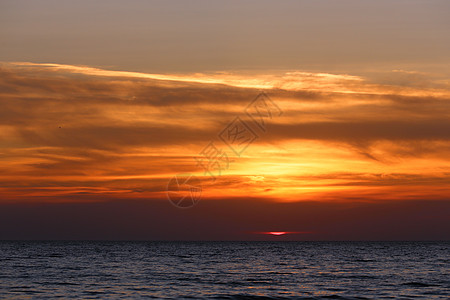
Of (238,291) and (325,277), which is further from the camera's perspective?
(325,277)

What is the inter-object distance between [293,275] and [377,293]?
18.5 meters

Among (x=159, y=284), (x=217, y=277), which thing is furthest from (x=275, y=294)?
(x=217, y=277)

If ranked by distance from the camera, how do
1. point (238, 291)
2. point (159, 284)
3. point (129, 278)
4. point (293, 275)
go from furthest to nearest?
point (293, 275) < point (129, 278) < point (159, 284) < point (238, 291)

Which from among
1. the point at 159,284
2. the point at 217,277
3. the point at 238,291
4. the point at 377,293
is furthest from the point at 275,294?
the point at 217,277

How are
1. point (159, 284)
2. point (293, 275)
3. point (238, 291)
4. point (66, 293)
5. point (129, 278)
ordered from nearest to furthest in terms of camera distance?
point (66, 293)
point (238, 291)
point (159, 284)
point (129, 278)
point (293, 275)

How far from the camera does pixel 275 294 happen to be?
161 feet

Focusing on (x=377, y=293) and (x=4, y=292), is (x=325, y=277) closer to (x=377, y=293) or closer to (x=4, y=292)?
(x=377, y=293)

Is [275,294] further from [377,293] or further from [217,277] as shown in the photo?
[217,277]

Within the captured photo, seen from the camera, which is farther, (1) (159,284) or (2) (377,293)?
(1) (159,284)

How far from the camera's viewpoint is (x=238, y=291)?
5088 centimetres

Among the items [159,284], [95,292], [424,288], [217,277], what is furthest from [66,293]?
[424,288]

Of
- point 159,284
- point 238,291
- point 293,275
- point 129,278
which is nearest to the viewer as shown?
point 238,291

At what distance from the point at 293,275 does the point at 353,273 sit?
326 inches

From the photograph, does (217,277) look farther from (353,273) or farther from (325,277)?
(353,273)
